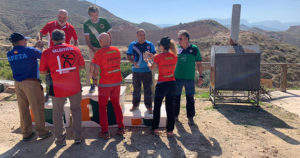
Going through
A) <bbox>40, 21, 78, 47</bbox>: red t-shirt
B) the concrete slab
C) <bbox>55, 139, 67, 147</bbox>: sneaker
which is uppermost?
<bbox>40, 21, 78, 47</bbox>: red t-shirt

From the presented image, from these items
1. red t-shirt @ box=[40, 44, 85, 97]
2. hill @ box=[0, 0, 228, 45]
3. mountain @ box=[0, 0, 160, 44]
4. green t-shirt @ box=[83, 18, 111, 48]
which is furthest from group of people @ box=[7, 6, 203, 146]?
Result: mountain @ box=[0, 0, 160, 44]

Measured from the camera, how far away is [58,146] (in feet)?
12.4

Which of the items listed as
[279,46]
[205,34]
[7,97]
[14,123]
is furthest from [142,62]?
[205,34]

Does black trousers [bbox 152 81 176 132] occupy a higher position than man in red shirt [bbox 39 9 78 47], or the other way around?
man in red shirt [bbox 39 9 78 47]

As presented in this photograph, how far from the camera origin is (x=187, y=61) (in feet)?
14.6

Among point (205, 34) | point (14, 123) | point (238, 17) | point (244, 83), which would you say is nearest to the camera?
point (14, 123)

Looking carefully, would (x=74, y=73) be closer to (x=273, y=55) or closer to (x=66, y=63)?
(x=66, y=63)

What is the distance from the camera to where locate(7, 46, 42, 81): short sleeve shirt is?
12.0ft

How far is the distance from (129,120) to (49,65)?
1995mm

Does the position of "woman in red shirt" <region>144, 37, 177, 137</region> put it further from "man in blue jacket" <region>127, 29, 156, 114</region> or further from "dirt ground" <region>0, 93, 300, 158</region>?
"dirt ground" <region>0, 93, 300, 158</region>

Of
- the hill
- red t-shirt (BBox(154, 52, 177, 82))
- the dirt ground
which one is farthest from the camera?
the hill

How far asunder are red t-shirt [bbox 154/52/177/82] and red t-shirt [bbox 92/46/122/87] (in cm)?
70

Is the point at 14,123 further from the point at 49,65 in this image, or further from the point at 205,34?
the point at 205,34

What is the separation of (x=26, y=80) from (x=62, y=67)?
34.4 inches
